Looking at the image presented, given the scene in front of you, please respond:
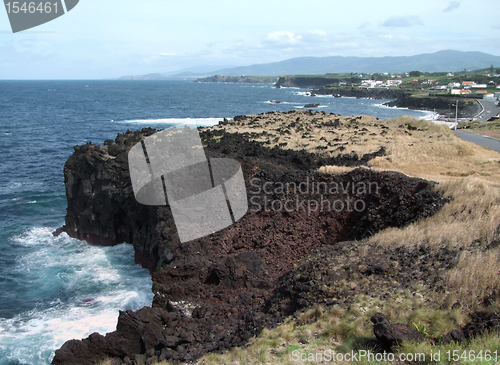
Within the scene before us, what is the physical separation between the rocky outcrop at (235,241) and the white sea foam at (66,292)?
1435 mm

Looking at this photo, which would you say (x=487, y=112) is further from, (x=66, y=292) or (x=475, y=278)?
(x=66, y=292)

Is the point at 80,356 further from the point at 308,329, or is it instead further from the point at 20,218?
the point at 20,218

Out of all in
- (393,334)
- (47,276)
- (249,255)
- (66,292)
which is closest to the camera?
(393,334)

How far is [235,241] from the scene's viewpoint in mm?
16328

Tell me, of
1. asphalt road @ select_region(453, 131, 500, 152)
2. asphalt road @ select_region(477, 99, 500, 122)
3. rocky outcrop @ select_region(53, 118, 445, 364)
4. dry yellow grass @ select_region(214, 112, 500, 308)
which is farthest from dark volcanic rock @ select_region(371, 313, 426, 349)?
asphalt road @ select_region(477, 99, 500, 122)

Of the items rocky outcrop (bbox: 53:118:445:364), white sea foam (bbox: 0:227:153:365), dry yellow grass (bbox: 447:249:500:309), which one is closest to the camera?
dry yellow grass (bbox: 447:249:500:309)

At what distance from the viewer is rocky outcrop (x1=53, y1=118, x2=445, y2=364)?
33.6 ft

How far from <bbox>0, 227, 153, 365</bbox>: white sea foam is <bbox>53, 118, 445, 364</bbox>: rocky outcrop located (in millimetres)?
1435

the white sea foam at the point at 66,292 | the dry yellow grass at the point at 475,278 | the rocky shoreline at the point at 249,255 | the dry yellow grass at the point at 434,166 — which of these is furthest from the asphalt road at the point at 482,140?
the white sea foam at the point at 66,292

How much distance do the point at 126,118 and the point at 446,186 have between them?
7223 cm

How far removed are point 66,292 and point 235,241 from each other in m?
9.39

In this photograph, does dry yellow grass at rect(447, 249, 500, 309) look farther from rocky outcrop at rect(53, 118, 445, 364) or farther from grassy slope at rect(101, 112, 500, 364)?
rocky outcrop at rect(53, 118, 445, 364)

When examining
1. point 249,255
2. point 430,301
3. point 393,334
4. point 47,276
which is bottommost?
point 47,276

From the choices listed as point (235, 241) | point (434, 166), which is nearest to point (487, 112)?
point (434, 166)
